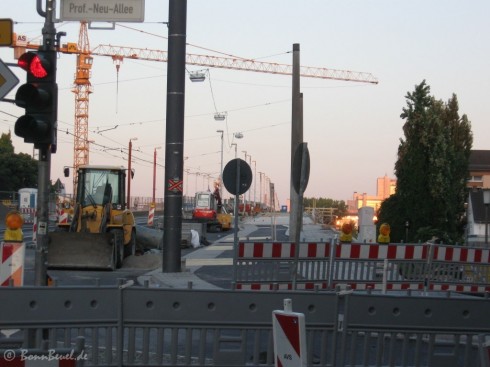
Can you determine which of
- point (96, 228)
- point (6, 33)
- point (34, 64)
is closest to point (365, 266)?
point (34, 64)

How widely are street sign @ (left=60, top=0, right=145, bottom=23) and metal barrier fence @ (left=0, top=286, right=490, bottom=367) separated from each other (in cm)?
485

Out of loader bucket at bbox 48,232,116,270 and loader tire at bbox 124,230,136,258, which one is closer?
loader bucket at bbox 48,232,116,270

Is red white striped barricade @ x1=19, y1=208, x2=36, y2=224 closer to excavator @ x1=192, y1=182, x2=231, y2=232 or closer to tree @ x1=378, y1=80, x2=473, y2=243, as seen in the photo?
excavator @ x1=192, y1=182, x2=231, y2=232

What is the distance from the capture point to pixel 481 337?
233 inches

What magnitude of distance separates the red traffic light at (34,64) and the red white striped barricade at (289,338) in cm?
533

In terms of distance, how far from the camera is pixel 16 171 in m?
86.9

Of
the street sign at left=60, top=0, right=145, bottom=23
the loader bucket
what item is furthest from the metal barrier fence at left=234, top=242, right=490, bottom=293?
the loader bucket

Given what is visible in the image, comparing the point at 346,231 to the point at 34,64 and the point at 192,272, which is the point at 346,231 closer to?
the point at 192,272

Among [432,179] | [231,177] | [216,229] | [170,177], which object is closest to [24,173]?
[216,229]

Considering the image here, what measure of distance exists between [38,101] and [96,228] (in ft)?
53.1

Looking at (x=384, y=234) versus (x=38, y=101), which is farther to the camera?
(x=384, y=234)

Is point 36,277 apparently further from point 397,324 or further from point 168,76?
point 168,76

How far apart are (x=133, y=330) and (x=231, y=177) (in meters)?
7.14

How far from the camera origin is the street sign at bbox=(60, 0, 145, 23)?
11.9 m
